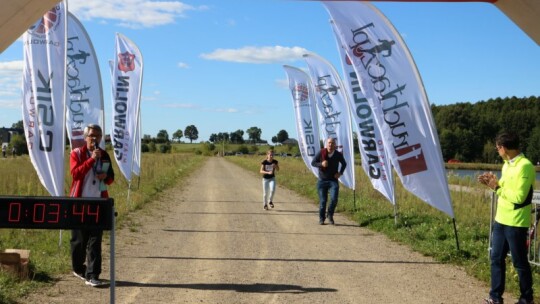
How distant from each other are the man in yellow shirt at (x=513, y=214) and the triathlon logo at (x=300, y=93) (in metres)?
15.5

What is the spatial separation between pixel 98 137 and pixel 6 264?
190 centimetres

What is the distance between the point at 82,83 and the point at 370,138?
681 centimetres

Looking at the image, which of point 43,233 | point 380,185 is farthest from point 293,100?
point 43,233

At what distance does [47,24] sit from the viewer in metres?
9.24

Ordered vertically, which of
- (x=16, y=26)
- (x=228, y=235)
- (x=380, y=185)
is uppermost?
(x=16, y=26)

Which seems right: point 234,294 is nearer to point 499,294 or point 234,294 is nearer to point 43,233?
point 499,294

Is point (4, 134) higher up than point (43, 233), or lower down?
higher up

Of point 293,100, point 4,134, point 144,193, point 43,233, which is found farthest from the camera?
point 293,100

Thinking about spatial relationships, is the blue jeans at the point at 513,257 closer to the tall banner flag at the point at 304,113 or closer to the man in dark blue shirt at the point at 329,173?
the man in dark blue shirt at the point at 329,173

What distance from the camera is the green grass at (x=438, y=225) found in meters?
8.74

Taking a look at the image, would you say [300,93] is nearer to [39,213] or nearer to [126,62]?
[126,62]

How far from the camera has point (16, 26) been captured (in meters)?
4.52

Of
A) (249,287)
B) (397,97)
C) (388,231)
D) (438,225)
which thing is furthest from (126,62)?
(249,287)

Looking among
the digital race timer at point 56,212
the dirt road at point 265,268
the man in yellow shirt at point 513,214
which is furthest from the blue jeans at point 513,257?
the digital race timer at point 56,212
